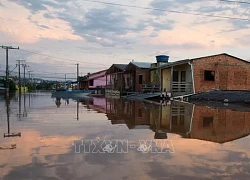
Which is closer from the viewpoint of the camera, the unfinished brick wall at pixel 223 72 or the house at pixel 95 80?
the unfinished brick wall at pixel 223 72

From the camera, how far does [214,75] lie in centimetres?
2661

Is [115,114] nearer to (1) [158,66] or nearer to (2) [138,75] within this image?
(1) [158,66]

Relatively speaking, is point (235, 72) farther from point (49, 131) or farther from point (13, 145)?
point (13, 145)

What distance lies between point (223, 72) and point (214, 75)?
978 millimetres

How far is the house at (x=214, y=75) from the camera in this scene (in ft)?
85.8

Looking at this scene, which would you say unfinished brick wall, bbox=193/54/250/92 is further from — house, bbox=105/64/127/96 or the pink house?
the pink house

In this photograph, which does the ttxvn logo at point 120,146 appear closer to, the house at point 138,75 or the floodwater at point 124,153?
the floodwater at point 124,153

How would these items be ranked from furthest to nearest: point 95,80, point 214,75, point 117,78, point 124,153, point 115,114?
point 95,80, point 117,78, point 214,75, point 115,114, point 124,153

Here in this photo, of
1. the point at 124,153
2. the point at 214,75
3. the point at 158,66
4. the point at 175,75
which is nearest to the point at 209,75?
the point at 214,75

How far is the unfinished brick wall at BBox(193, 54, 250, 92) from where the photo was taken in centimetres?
2620

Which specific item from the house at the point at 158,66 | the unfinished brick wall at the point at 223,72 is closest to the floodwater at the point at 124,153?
the unfinished brick wall at the point at 223,72

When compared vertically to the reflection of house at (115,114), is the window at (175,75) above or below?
above

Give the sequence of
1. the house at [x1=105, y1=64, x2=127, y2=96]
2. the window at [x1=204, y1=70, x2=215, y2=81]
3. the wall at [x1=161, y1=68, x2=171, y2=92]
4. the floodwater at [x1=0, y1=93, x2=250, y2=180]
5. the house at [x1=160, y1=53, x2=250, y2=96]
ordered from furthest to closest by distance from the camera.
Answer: the house at [x1=105, y1=64, x2=127, y2=96] → the wall at [x1=161, y1=68, x2=171, y2=92] → the window at [x1=204, y1=70, x2=215, y2=81] → the house at [x1=160, y1=53, x2=250, y2=96] → the floodwater at [x1=0, y1=93, x2=250, y2=180]

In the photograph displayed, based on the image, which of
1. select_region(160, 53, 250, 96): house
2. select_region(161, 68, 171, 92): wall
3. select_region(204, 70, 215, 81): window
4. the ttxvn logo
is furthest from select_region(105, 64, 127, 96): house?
the ttxvn logo
